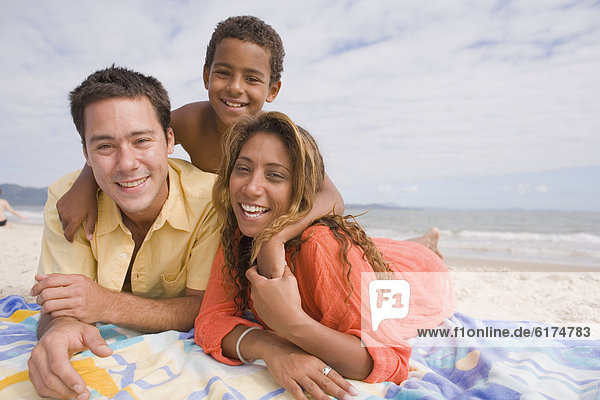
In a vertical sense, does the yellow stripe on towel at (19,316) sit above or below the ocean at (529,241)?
above

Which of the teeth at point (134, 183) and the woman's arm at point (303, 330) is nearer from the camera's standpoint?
the woman's arm at point (303, 330)

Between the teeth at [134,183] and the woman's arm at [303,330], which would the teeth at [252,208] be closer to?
the woman's arm at [303,330]

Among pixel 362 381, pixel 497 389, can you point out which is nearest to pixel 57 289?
pixel 362 381

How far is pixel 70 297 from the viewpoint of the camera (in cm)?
228

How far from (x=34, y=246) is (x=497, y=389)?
7721 mm

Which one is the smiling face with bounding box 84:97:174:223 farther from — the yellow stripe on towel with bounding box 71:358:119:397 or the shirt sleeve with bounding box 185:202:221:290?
the yellow stripe on towel with bounding box 71:358:119:397

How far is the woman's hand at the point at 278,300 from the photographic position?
1980 mm

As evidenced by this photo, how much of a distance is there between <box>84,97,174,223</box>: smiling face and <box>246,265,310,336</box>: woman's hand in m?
1.01

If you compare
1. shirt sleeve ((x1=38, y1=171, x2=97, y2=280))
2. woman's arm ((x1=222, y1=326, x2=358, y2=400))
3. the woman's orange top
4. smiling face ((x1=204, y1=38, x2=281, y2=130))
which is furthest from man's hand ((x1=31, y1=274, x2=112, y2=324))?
smiling face ((x1=204, y1=38, x2=281, y2=130))

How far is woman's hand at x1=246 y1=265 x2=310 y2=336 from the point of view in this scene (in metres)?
1.98

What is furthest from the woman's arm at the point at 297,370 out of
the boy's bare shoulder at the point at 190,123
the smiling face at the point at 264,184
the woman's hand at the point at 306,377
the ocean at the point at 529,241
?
the ocean at the point at 529,241

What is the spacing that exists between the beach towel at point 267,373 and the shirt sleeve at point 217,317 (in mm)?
58

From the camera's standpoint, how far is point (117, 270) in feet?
9.11

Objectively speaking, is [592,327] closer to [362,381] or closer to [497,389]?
[497,389]
